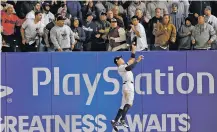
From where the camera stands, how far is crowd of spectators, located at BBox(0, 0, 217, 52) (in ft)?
74.4

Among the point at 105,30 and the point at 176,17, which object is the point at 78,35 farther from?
the point at 176,17

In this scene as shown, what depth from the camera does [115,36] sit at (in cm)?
2264

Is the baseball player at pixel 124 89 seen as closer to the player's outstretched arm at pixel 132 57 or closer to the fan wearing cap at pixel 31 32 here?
the player's outstretched arm at pixel 132 57

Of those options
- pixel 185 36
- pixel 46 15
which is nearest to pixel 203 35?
pixel 185 36

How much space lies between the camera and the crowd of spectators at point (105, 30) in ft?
74.4

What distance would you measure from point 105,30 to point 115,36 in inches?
16.7

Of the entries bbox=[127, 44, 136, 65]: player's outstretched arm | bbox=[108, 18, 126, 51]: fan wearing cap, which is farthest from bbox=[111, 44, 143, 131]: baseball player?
bbox=[108, 18, 126, 51]: fan wearing cap

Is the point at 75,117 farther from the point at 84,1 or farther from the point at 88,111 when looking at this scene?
the point at 84,1

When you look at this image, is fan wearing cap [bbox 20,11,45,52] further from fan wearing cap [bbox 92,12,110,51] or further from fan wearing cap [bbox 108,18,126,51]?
fan wearing cap [bbox 108,18,126,51]

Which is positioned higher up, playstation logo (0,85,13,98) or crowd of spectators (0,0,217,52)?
crowd of spectators (0,0,217,52)

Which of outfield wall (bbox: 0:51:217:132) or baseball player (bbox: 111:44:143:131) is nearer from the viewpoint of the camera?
baseball player (bbox: 111:44:143:131)

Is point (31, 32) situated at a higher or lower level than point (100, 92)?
higher

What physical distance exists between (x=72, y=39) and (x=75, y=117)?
209cm

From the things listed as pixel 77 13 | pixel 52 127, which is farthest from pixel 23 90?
pixel 77 13
